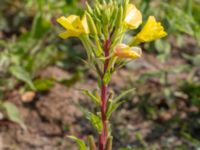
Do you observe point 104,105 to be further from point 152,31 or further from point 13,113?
point 13,113

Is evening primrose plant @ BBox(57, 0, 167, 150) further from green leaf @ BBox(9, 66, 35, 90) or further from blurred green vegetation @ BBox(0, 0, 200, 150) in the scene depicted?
green leaf @ BBox(9, 66, 35, 90)

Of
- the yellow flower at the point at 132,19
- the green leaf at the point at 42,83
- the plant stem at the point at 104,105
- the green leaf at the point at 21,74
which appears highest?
the yellow flower at the point at 132,19

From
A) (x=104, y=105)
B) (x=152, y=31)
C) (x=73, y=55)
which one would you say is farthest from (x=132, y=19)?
(x=73, y=55)

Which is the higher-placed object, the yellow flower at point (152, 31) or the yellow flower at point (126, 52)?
the yellow flower at point (152, 31)

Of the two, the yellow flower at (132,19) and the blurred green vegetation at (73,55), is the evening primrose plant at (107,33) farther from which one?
the blurred green vegetation at (73,55)

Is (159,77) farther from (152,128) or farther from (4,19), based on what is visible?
(4,19)

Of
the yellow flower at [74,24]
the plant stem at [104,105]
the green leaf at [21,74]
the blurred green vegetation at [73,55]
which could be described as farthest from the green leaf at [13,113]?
the yellow flower at [74,24]

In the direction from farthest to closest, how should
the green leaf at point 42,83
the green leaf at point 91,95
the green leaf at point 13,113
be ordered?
the green leaf at point 42,83 < the green leaf at point 13,113 < the green leaf at point 91,95

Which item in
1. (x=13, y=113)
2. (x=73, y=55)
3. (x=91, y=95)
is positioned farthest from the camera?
(x=73, y=55)

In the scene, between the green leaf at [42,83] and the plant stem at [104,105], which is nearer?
the plant stem at [104,105]
